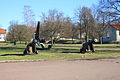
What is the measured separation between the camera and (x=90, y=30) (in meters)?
65.1

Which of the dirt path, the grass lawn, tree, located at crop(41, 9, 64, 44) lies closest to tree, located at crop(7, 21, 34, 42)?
tree, located at crop(41, 9, 64, 44)

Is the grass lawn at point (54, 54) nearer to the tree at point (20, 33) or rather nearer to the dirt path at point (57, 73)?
the dirt path at point (57, 73)

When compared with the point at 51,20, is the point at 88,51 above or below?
below

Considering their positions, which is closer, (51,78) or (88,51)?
(51,78)

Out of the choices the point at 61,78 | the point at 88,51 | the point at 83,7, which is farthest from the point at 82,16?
the point at 61,78

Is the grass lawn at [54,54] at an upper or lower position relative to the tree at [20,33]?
lower

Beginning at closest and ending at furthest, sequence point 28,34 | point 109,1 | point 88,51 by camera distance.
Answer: point 88,51, point 109,1, point 28,34

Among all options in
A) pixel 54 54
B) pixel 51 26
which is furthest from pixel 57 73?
pixel 51 26

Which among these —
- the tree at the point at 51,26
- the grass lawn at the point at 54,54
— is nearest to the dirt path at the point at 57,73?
the grass lawn at the point at 54,54

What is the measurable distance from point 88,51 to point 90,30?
41.1m

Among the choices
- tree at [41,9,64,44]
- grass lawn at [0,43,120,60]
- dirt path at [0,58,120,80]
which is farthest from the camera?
tree at [41,9,64,44]

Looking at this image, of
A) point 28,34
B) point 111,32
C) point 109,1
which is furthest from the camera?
point 111,32

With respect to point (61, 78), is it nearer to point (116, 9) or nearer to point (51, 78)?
point (51, 78)

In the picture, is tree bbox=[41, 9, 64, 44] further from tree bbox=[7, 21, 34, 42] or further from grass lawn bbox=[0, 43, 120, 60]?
grass lawn bbox=[0, 43, 120, 60]
